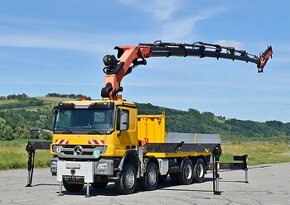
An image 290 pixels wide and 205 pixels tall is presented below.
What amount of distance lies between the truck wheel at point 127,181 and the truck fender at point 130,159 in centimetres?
15

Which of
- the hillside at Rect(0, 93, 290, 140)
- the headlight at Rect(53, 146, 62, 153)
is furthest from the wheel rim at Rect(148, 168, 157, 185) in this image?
the hillside at Rect(0, 93, 290, 140)

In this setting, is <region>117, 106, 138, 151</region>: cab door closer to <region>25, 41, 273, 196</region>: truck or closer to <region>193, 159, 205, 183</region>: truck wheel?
<region>25, 41, 273, 196</region>: truck

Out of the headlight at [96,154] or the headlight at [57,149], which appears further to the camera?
the headlight at [57,149]

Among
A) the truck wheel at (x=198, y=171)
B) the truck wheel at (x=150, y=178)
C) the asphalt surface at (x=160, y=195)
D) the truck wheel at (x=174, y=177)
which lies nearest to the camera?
the asphalt surface at (x=160, y=195)

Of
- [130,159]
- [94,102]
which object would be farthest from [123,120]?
[130,159]

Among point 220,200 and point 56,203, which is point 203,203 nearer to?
point 220,200

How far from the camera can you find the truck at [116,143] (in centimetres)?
1574

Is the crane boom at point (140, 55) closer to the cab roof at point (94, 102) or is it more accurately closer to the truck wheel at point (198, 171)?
the cab roof at point (94, 102)

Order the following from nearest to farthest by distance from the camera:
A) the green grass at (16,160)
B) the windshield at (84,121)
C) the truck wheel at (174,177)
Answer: the windshield at (84,121) → the truck wheel at (174,177) → the green grass at (16,160)

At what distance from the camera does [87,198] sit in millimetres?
15422

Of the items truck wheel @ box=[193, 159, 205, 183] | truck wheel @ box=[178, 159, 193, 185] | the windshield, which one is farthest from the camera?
truck wheel @ box=[193, 159, 205, 183]

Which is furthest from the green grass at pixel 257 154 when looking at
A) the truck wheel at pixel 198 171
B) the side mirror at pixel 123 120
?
the side mirror at pixel 123 120

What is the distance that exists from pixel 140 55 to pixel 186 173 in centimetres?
473

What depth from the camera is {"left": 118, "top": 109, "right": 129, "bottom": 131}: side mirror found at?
16.1m
